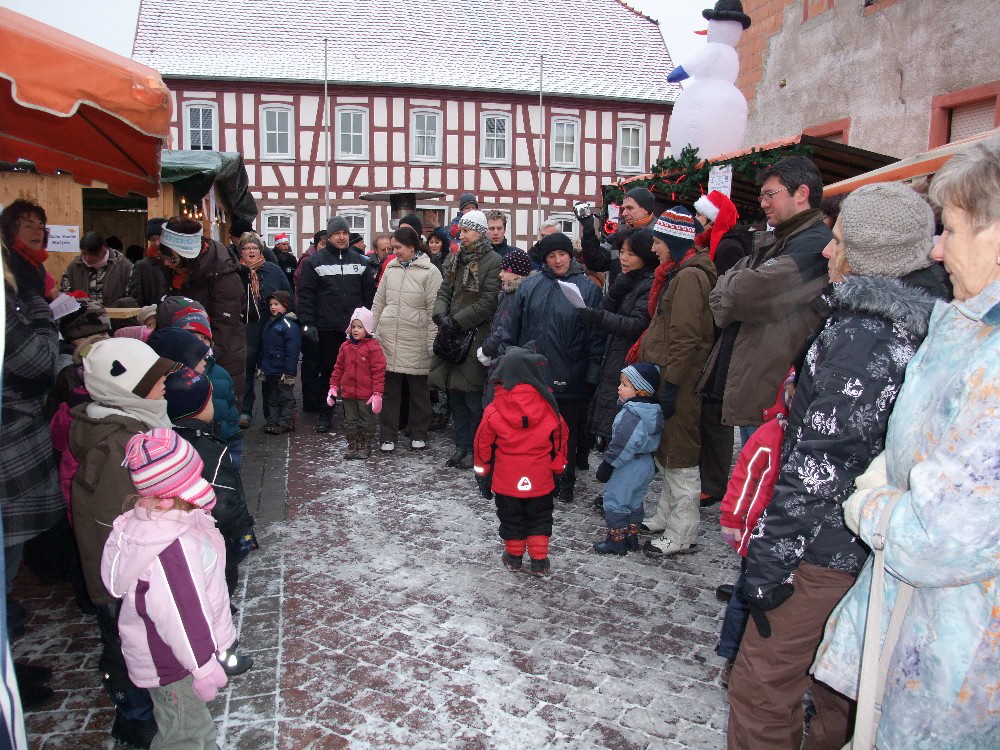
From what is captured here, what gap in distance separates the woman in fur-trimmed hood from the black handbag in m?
4.59

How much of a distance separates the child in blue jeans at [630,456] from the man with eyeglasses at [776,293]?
0.68 metres

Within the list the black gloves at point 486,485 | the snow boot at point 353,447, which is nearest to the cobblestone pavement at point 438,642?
the black gloves at point 486,485

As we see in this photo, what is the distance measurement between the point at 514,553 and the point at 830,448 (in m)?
2.74

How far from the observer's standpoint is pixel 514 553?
4676mm

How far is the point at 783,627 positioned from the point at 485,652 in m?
1.77

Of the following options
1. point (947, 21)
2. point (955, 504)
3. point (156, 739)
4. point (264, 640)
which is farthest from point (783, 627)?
point (947, 21)

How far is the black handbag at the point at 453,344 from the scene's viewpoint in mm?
6824

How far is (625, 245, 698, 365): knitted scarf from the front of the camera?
4.98 meters

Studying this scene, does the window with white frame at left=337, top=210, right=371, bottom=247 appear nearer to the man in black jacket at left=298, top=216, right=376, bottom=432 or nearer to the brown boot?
the man in black jacket at left=298, top=216, right=376, bottom=432

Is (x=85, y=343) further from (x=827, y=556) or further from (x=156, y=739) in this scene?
(x=827, y=556)

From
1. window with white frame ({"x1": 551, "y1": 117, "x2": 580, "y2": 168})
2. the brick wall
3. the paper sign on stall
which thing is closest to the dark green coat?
the paper sign on stall

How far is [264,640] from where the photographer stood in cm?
379

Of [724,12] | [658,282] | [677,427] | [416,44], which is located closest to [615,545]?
[677,427]

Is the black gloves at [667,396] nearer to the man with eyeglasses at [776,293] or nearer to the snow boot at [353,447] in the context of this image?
the man with eyeglasses at [776,293]
